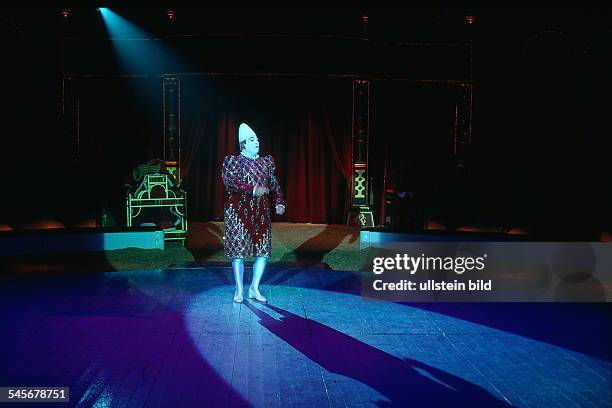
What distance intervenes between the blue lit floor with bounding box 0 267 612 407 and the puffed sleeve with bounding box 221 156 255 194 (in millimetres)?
979

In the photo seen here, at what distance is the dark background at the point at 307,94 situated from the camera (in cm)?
950

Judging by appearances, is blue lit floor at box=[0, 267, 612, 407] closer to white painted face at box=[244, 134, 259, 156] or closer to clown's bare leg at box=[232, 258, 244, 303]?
clown's bare leg at box=[232, 258, 244, 303]

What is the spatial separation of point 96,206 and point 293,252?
3269 mm

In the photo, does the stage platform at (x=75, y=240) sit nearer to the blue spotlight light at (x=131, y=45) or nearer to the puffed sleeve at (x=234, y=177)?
the blue spotlight light at (x=131, y=45)

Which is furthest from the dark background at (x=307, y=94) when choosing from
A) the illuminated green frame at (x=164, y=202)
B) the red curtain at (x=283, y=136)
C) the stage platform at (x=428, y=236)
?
the stage platform at (x=428, y=236)

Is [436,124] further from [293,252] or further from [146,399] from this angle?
[146,399]

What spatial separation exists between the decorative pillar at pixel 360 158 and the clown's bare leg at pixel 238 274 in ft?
17.6

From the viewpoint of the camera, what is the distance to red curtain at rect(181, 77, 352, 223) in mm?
10508

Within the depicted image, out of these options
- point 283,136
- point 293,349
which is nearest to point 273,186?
point 293,349

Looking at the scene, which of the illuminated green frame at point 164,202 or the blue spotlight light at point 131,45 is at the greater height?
the blue spotlight light at point 131,45

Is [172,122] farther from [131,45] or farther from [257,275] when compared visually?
[257,275]

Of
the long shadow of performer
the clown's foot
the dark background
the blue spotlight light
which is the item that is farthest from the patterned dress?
the blue spotlight light

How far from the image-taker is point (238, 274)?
479cm

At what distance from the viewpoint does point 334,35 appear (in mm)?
9617
